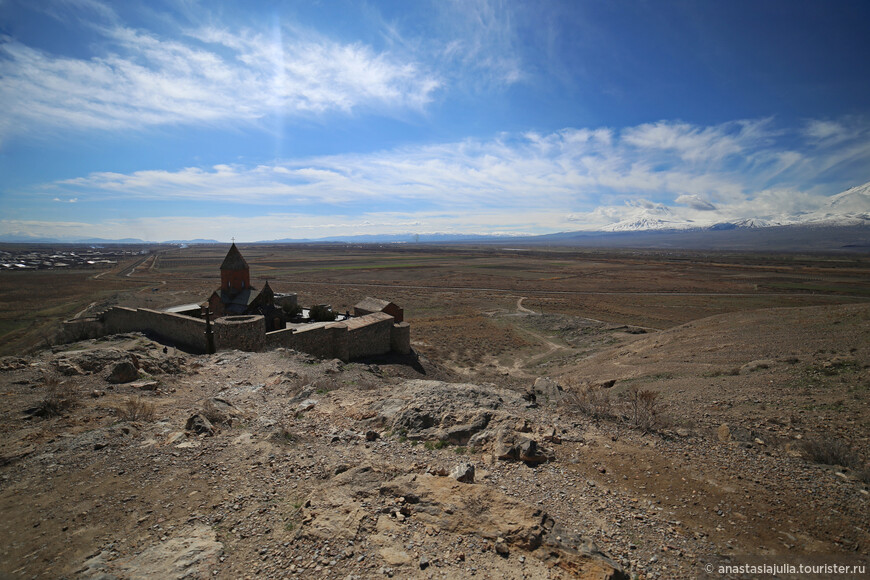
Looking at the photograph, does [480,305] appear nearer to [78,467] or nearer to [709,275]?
[78,467]

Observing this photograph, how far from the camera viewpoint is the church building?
70.2 feet

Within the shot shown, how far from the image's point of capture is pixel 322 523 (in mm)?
4359

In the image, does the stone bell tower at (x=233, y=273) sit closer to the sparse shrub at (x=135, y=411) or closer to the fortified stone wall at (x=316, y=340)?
the fortified stone wall at (x=316, y=340)

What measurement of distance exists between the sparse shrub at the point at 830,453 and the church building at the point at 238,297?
67.3 ft

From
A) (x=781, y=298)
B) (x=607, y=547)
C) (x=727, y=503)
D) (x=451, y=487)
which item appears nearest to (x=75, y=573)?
(x=451, y=487)

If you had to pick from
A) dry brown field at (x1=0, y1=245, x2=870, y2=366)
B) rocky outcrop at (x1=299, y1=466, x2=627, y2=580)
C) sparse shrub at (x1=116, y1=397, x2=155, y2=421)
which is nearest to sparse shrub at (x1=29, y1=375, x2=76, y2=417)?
sparse shrub at (x1=116, y1=397, x2=155, y2=421)

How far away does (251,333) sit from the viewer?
14273 millimetres

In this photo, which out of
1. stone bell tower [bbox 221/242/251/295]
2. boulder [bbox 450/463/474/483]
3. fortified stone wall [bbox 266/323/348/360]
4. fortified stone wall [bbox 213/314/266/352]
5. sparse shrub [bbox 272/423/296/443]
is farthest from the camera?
stone bell tower [bbox 221/242/251/295]

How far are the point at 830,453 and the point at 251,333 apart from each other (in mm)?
15782

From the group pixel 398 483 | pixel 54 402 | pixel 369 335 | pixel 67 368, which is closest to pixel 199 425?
pixel 54 402

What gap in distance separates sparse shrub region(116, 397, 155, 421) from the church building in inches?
519

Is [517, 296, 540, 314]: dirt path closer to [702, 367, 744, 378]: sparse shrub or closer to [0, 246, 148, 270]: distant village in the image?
[702, 367, 744, 378]: sparse shrub

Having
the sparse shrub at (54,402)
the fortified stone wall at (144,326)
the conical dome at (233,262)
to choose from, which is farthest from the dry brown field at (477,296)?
the sparse shrub at (54,402)

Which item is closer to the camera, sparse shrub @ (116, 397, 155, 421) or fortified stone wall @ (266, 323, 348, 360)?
sparse shrub @ (116, 397, 155, 421)
